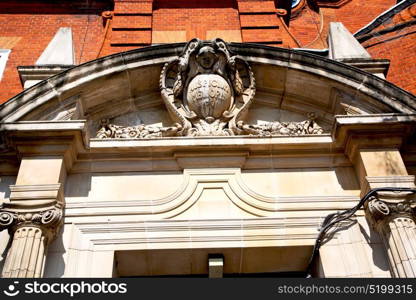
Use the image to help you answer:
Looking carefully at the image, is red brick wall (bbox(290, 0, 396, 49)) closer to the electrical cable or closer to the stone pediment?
the stone pediment

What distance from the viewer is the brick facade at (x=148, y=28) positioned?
9.20 metres

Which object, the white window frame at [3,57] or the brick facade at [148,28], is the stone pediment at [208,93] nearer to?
the brick facade at [148,28]

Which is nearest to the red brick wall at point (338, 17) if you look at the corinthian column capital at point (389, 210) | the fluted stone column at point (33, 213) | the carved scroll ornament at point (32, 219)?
the corinthian column capital at point (389, 210)

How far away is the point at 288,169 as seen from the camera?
241 inches

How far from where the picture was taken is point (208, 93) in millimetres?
6371

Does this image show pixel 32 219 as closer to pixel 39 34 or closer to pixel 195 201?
pixel 195 201

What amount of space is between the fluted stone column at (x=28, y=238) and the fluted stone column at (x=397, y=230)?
11.3 feet

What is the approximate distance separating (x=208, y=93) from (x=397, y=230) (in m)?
2.87

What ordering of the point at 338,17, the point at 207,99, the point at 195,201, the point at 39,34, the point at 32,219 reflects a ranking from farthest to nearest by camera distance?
the point at 338,17 → the point at 39,34 → the point at 207,99 → the point at 195,201 → the point at 32,219

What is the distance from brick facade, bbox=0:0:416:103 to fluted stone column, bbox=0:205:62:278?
14.2 ft

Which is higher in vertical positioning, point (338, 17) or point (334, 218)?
point (338, 17)

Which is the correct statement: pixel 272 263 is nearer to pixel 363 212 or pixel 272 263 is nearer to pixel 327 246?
pixel 327 246

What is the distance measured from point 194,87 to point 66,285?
310cm

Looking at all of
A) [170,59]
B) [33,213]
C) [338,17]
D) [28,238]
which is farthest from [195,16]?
[28,238]
